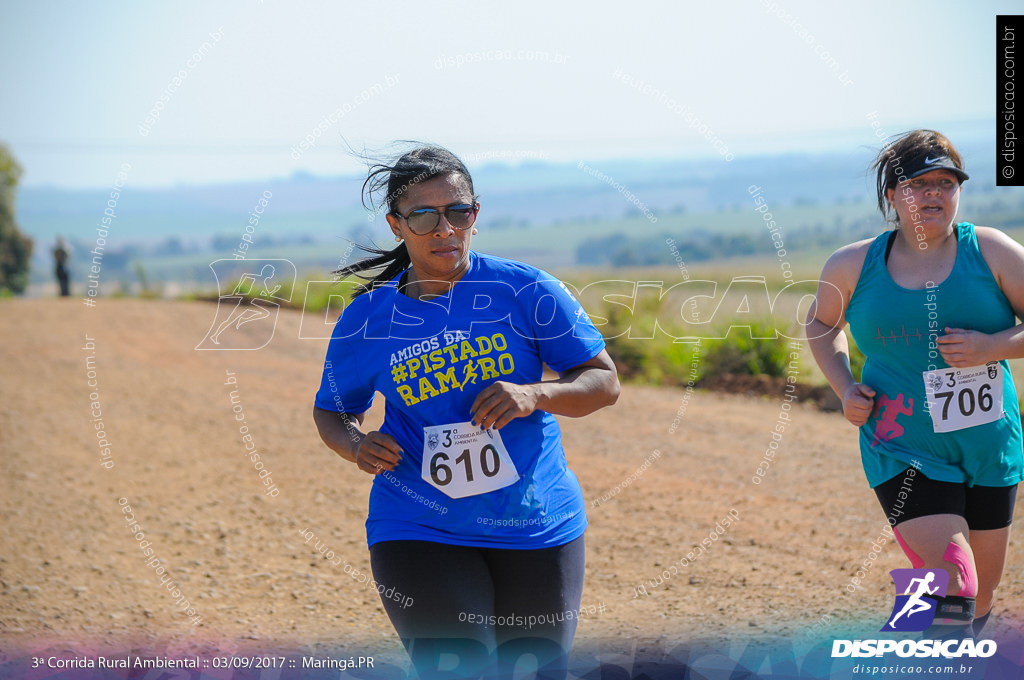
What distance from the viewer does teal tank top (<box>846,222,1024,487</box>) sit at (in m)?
3.20

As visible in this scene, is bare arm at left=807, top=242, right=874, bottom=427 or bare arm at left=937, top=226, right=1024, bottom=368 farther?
bare arm at left=807, top=242, right=874, bottom=427

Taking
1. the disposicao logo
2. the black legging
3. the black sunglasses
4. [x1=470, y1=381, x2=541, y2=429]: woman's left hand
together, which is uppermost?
the black sunglasses

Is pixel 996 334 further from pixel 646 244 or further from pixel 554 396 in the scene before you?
pixel 646 244

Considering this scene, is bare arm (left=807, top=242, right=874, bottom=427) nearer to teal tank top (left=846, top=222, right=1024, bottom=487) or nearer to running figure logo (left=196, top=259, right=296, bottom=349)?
teal tank top (left=846, top=222, right=1024, bottom=487)

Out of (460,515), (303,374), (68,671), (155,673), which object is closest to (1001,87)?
(460,515)

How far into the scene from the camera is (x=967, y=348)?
3.11 meters

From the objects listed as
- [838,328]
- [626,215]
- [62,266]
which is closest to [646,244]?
[626,215]

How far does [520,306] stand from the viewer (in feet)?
9.64

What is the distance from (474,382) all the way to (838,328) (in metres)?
1.55

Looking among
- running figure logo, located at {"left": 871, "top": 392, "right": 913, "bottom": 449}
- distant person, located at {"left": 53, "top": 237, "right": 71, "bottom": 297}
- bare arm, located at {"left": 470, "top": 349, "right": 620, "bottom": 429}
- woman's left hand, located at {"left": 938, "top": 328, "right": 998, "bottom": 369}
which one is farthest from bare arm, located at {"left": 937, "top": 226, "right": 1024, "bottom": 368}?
distant person, located at {"left": 53, "top": 237, "right": 71, "bottom": 297}

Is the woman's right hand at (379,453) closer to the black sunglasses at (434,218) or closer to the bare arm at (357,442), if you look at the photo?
the bare arm at (357,442)

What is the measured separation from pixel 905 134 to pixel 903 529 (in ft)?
4.83

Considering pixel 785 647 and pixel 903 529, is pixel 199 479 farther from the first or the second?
pixel 903 529

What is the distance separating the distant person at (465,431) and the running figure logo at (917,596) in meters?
1.23
